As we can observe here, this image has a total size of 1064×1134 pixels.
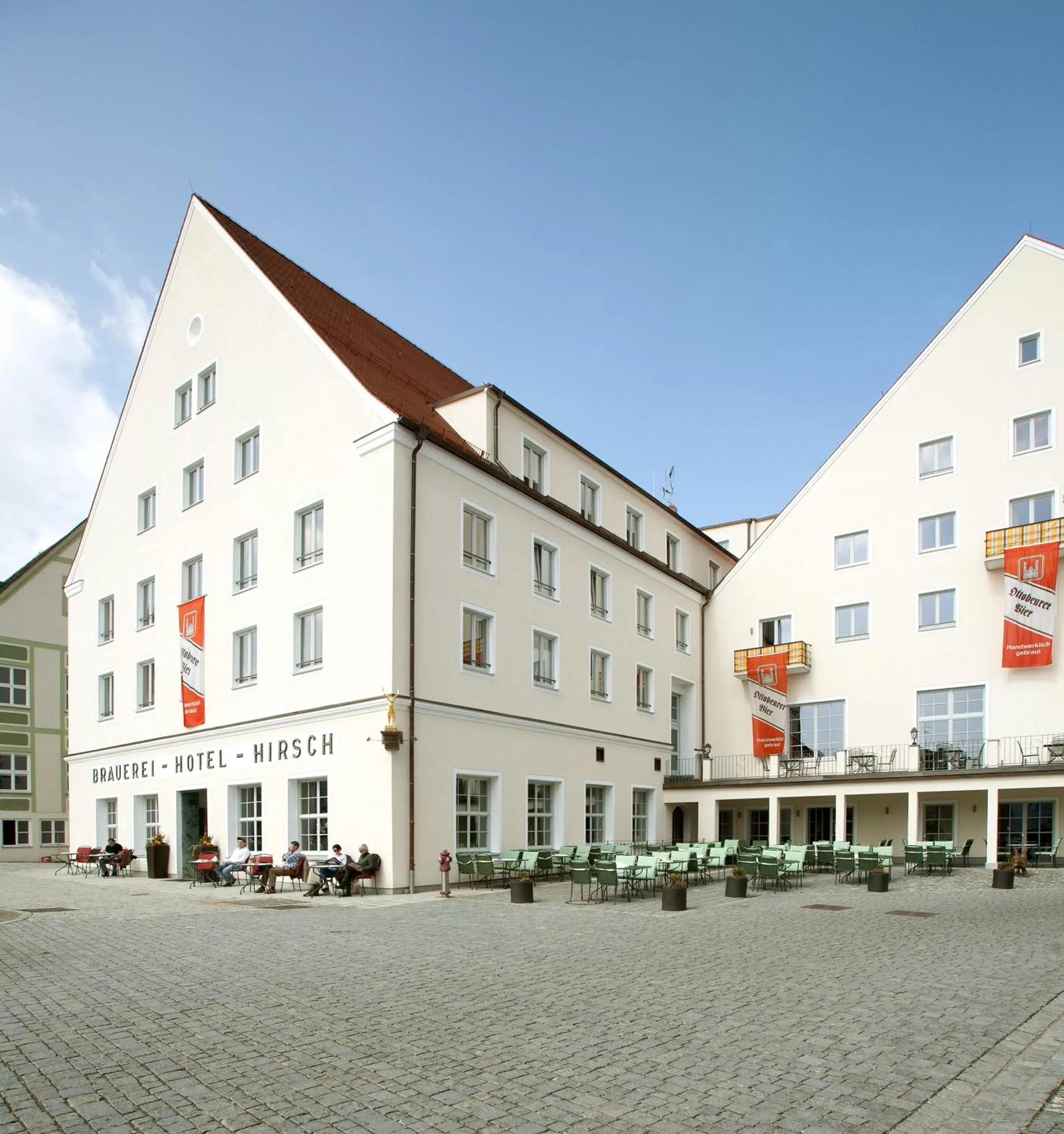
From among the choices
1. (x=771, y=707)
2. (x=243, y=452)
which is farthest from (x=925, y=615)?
(x=243, y=452)

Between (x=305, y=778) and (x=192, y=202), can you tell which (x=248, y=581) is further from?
(x=192, y=202)

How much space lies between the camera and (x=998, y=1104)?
6.24 metres

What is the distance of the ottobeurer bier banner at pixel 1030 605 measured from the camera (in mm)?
28547

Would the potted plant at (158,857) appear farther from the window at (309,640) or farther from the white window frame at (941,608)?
the white window frame at (941,608)

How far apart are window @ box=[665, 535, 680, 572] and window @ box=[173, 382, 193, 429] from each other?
1816cm

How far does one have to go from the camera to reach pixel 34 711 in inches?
1777

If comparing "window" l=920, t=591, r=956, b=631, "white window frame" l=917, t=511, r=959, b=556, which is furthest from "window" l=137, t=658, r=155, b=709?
"white window frame" l=917, t=511, r=959, b=556

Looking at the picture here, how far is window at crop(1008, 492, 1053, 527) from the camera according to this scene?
1172 inches

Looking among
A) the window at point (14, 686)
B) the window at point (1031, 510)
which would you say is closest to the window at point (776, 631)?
the window at point (1031, 510)

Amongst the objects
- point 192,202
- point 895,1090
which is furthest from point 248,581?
point 895,1090

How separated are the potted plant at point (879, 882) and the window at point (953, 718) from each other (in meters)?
10.5

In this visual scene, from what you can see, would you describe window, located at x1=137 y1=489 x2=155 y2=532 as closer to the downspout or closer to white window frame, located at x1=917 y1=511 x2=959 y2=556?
the downspout

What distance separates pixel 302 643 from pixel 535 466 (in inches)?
384

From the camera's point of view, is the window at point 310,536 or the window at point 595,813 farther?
the window at point 595,813
